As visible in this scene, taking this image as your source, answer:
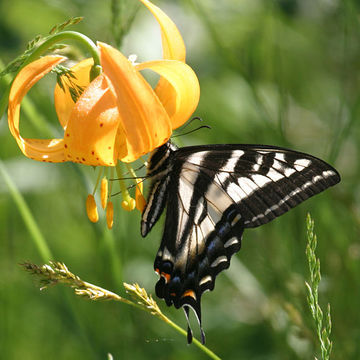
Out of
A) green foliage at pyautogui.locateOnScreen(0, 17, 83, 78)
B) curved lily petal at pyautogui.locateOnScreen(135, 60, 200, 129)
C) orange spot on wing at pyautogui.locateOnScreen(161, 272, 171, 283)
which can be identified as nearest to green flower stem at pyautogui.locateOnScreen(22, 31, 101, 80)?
green foliage at pyautogui.locateOnScreen(0, 17, 83, 78)

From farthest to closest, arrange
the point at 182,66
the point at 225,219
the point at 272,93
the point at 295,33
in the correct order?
1. the point at 295,33
2. the point at 272,93
3. the point at 225,219
4. the point at 182,66

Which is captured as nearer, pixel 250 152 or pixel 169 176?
pixel 250 152

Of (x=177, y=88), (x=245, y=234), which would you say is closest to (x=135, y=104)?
(x=177, y=88)

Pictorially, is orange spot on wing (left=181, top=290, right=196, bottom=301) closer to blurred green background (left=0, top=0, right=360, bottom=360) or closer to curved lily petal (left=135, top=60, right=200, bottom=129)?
blurred green background (left=0, top=0, right=360, bottom=360)

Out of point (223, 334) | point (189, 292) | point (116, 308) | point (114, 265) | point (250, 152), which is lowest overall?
point (223, 334)

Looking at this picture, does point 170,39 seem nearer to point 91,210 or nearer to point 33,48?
point 33,48

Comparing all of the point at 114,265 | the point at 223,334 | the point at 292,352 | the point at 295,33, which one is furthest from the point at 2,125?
the point at 295,33

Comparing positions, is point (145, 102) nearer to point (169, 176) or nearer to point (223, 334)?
point (169, 176)
